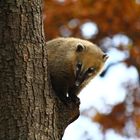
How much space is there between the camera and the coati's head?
521 centimetres

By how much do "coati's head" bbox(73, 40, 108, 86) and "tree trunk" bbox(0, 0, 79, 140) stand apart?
1160mm

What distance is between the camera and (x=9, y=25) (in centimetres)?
391

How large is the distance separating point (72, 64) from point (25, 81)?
4.55ft

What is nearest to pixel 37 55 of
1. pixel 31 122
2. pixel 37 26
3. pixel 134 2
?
pixel 37 26

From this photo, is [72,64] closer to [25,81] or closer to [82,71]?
[82,71]

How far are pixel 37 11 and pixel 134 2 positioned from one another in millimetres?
4526

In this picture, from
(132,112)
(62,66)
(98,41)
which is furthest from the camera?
(132,112)

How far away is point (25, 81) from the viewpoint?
384 cm

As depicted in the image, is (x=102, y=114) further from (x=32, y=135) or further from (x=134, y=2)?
(x=32, y=135)

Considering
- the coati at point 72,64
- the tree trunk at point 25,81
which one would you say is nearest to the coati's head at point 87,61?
the coati at point 72,64

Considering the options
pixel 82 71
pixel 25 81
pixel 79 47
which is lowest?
pixel 82 71

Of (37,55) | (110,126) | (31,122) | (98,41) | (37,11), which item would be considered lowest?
(110,126)

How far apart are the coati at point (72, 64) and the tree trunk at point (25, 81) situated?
1.77ft

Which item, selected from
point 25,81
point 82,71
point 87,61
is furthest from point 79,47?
point 25,81
